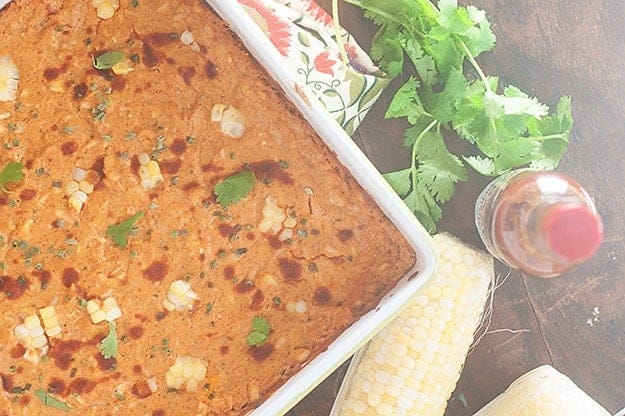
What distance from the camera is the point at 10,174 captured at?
4.44ft

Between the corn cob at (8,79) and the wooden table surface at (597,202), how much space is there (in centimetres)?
82

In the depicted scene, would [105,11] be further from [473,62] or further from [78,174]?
[473,62]

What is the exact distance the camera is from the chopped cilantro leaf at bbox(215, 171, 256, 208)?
4.57 feet

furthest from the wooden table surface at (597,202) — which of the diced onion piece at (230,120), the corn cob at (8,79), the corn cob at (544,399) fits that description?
the corn cob at (8,79)

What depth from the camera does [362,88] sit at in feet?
5.18

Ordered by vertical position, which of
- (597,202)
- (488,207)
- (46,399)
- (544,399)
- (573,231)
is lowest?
(544,399)

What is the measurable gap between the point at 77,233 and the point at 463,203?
0.72 metres

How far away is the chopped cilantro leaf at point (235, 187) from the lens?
1.39 metres

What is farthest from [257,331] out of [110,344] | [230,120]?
[230,120]

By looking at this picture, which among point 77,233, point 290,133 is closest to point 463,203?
point 290,133

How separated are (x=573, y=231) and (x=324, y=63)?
21.9 inches

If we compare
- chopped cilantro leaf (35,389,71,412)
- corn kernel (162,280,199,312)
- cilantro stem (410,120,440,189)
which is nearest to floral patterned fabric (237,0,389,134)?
cilantro stem (410,120,440,189)

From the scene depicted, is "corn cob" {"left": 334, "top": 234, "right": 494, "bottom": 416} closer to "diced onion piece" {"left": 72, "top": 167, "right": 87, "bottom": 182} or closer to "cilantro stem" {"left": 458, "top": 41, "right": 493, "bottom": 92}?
"cilantro stem" {"left": 458, "top": 41, "right": 493, "bottom": 92}

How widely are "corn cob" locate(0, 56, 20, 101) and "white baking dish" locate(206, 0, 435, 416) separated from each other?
1.07 ft
